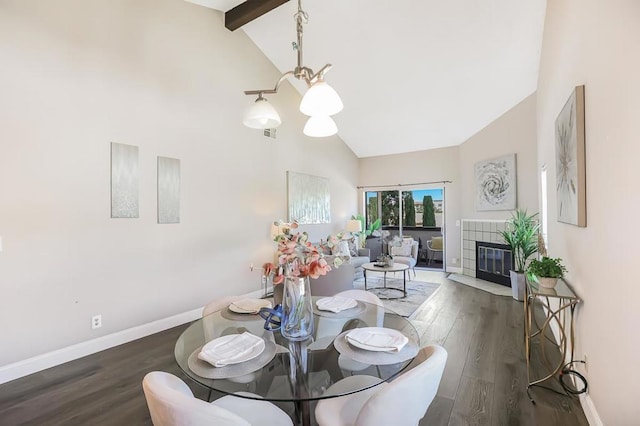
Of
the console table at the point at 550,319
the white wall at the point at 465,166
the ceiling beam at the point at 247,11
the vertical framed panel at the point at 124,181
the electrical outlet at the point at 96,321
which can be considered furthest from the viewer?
the white wall at the point at 465,166

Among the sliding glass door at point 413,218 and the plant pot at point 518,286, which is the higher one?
the sliding glass door at point 413,218

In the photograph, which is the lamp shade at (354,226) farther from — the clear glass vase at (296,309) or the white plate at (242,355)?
the white plate at (242,355)

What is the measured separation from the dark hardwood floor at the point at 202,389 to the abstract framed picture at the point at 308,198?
2923 mm

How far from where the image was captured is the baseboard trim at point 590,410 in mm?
1846

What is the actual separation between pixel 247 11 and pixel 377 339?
4367 mm

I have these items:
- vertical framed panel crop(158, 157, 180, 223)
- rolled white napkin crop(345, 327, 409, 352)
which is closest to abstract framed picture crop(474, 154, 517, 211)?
rolled white napkin crop(345, 327, 409, 352)

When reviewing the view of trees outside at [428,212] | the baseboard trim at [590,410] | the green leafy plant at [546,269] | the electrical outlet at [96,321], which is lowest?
the baseboard trim at [590,410]

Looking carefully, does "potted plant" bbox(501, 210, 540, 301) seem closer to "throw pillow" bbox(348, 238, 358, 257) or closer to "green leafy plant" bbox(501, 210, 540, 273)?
"green leafy plant" bbox(501, 210, 540, 273)

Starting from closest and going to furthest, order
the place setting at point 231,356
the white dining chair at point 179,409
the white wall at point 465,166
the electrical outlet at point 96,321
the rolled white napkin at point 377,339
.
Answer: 1. the white dining chair at point 179,409
2. the place setting at point 231,356
3. the rolled white napkin at point 377,339
4. the electrical outlet at point 96,321
5. the white wall at point 465,166

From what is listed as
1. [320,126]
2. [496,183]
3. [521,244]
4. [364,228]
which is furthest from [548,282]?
[364,228]

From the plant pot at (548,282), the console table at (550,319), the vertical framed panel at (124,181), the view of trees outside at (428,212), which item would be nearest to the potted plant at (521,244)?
the console table at (550,319)

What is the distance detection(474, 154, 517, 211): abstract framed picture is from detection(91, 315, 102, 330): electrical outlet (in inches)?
253

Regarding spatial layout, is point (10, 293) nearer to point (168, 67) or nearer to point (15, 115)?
point (15, 115)

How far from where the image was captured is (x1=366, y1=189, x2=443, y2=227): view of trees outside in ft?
24.2
